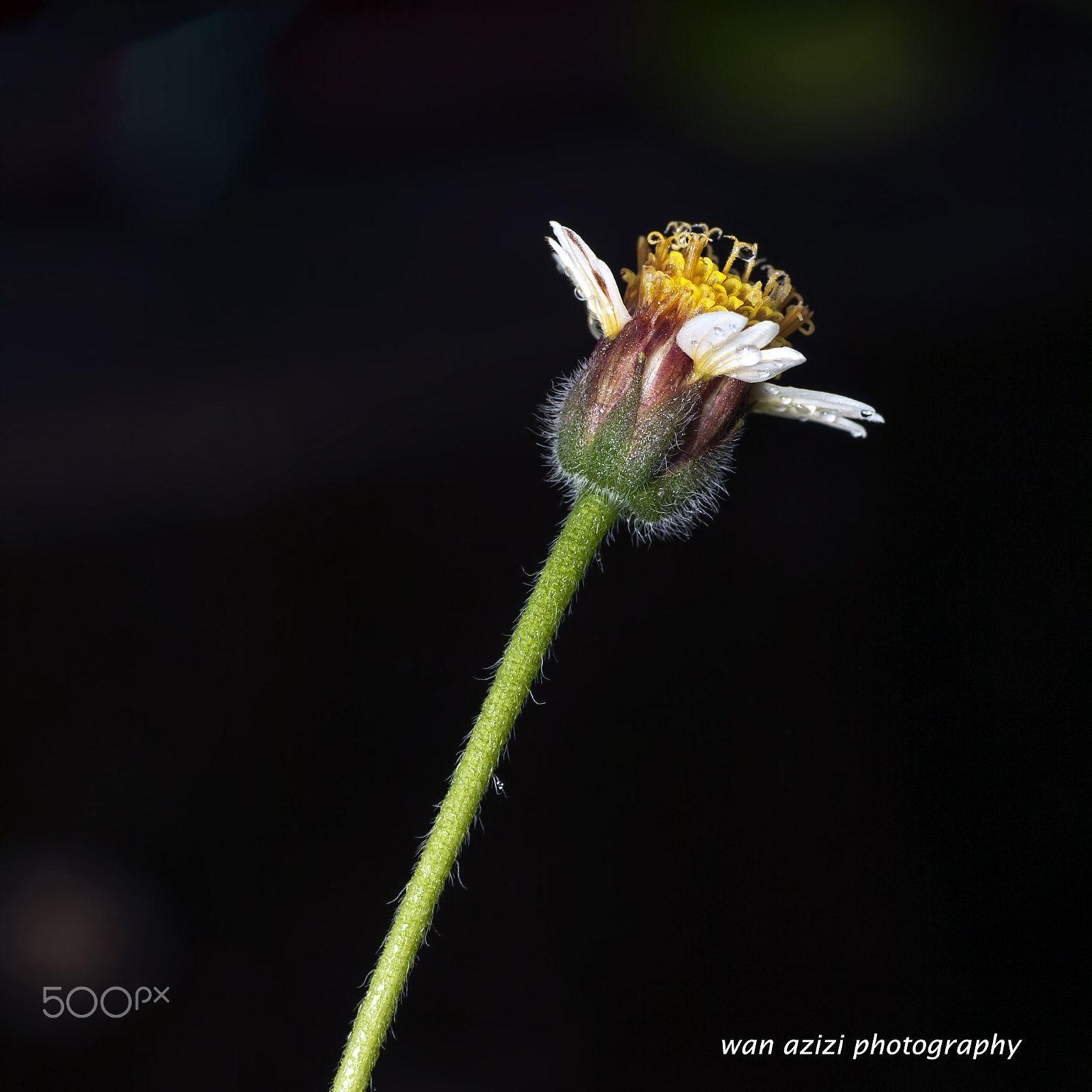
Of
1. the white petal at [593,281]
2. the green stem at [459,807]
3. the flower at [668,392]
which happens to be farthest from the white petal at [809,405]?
the green stem at [459,807]

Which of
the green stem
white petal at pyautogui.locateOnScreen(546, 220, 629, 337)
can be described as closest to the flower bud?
white petal at pyautogui.locateOnScreen(546, 220, 629, 337)

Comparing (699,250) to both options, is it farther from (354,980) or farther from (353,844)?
(354,980)

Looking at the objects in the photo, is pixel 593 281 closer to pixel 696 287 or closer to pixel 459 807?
pixel 696 287

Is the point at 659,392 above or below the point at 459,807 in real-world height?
above

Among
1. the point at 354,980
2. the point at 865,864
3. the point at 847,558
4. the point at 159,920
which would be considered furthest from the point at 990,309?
A: the point at 159,920

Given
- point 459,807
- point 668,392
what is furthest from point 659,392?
point 459,807

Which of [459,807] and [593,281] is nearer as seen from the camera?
[459,807]

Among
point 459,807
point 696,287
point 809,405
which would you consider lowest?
point 459,807
